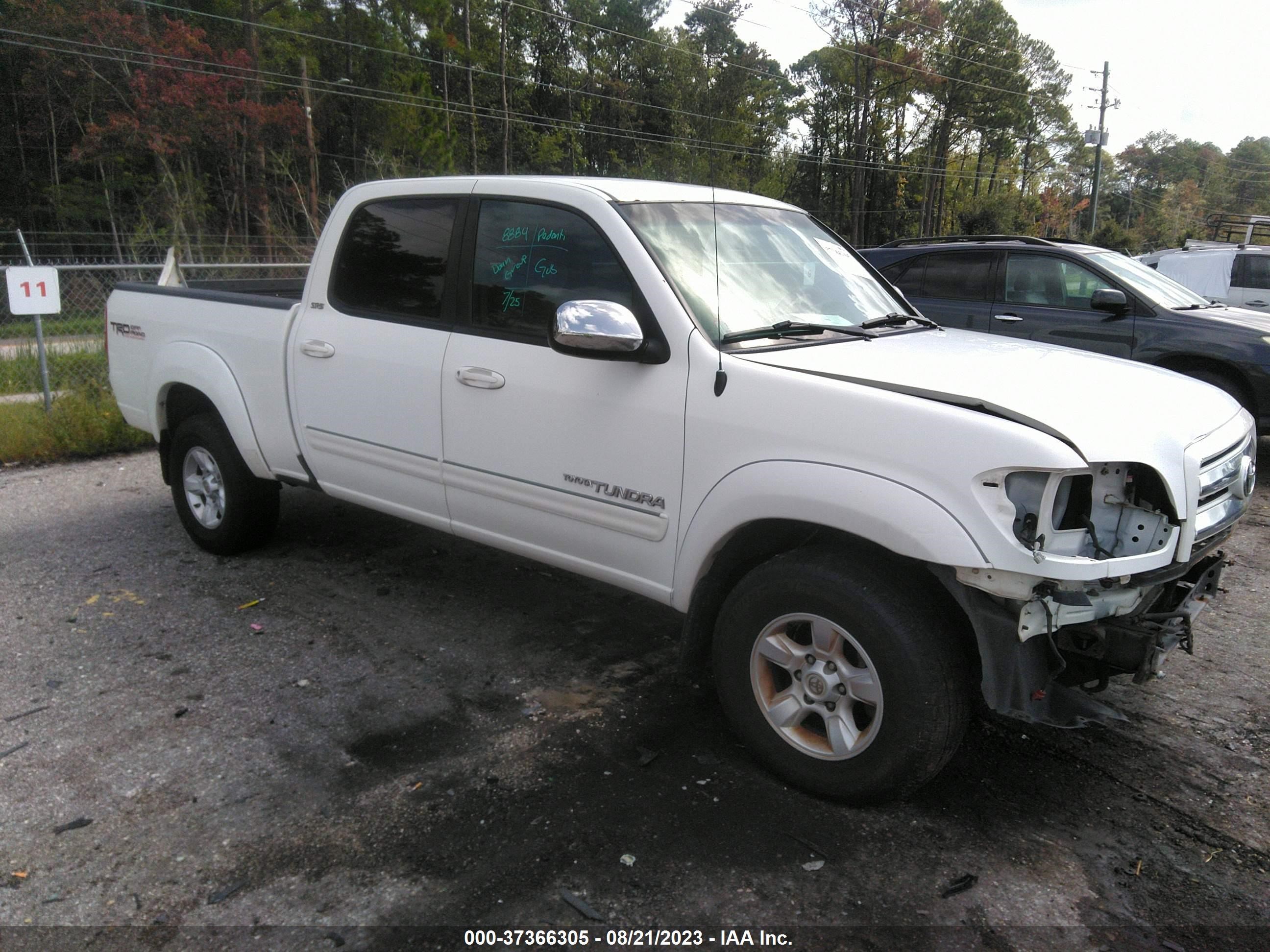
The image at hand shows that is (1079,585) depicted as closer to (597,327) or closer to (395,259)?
(597,327)

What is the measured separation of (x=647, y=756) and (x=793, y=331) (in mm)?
1668

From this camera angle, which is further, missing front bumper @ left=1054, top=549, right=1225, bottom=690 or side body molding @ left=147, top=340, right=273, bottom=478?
side body molding @ left=147, top=340, right=273, bottom=478

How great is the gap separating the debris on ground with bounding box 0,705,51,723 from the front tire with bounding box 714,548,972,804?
108 inches

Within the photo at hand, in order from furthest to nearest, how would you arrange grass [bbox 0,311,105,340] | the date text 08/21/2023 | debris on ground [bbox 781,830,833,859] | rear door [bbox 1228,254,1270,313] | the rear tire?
1. rear door [bbox 1228,254,1270,313]
2. grass [bbox 0,311,105,340]
3. the rear tire
4. debris on ground [bbox 781,830,833,859]
5. the date text 08/21/2023

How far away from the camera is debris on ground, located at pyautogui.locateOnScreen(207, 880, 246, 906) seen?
8.82ft

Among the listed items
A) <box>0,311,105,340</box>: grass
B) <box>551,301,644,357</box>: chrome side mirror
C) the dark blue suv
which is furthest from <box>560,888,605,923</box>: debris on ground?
<box>0,311,105,340</box>: grass

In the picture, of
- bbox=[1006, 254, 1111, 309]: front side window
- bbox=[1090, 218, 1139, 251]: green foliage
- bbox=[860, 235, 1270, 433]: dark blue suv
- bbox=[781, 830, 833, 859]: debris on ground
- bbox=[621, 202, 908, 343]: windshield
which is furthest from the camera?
bbox=[1090, 218, 1139, 251]: green foliage

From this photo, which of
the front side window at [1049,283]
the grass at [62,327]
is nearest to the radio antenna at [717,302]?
the front side window at [1049,283]

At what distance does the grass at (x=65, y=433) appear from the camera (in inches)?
321

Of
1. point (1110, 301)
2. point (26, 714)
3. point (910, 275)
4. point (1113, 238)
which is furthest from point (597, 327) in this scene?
point (1113, 238)

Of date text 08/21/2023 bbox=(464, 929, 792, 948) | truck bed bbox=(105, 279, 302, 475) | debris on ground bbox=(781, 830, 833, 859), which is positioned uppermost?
truck bed bbox=(105, 279, 302, 475)

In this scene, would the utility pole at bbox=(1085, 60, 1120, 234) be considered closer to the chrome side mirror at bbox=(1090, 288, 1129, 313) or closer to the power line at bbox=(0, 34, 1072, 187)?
the power line at bbox=(0, 34, 1072, 187)

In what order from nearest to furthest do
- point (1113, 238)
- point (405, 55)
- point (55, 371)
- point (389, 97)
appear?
point (55, 371)
point (389, 97)
point (405, 55)
point (1113, 238)

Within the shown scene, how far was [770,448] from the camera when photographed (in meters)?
3.08
